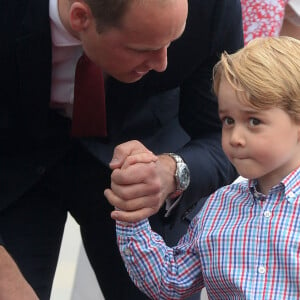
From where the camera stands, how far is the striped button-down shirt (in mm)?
2209

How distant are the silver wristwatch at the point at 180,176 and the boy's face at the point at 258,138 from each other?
1.15ft

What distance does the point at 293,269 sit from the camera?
2.18m

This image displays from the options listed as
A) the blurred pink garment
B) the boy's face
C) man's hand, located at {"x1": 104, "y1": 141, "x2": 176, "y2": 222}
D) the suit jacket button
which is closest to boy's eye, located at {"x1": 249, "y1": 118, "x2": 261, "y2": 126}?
the boy's face

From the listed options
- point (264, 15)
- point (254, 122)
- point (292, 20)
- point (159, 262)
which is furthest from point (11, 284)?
point (292, 20)

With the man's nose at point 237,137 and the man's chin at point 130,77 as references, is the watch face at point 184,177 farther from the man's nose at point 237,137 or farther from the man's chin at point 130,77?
the man's nose at point 237,137

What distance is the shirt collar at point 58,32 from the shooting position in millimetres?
2512

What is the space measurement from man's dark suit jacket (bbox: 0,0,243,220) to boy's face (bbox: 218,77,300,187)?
452mm

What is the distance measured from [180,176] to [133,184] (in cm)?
26

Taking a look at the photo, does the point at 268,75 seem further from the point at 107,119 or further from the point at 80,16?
the point at 107,119

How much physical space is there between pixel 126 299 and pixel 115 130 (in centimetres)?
50

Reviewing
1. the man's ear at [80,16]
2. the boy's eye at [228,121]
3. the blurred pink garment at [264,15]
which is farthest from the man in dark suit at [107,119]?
the blurred pink garment at [264,15]

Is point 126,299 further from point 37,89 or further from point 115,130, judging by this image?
point 37,89

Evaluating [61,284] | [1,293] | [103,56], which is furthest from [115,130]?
[61,284]

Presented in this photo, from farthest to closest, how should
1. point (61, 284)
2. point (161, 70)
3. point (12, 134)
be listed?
1. point (61, 284)
2. point (12, 134)
3. point (161, 70)
